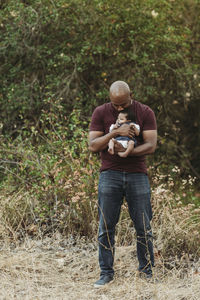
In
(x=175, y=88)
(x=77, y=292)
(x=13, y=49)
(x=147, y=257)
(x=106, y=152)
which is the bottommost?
(x=77, y=292)

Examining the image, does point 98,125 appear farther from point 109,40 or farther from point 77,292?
point 109,40

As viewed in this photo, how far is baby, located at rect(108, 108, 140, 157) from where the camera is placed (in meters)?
4.04

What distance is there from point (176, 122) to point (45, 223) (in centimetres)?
536

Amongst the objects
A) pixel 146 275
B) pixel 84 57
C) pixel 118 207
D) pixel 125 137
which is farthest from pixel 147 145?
pixel 84 57

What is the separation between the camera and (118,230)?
5.49 metres

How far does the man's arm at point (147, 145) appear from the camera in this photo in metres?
4.10

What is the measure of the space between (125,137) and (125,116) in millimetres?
194

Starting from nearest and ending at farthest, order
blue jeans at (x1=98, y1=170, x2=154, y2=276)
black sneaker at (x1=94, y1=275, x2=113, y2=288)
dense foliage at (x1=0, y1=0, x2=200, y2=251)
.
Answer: blue jeans at (x1=98, y1=170, x2=154, y2=276) < black sneaker at (x1=94, y1=275, x2=113, y2=288) < dense foliage at (x1=0, y1=0, x2=200, y2=251)

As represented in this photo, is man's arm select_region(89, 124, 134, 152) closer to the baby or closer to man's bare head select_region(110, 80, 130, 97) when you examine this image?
the baby

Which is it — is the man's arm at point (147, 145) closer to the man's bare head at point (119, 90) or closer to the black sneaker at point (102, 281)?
the man's bare head at point (119, 90)

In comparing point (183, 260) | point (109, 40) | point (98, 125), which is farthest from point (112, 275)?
point (109, 40)

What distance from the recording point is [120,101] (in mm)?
4121

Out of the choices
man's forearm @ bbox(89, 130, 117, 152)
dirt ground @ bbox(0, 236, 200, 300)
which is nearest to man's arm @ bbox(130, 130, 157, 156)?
man's forearm @ bbox(89, 130, 117, 152)

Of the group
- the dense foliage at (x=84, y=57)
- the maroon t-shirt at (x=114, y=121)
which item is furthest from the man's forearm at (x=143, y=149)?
the dense foliage at (x=84, y=57)
